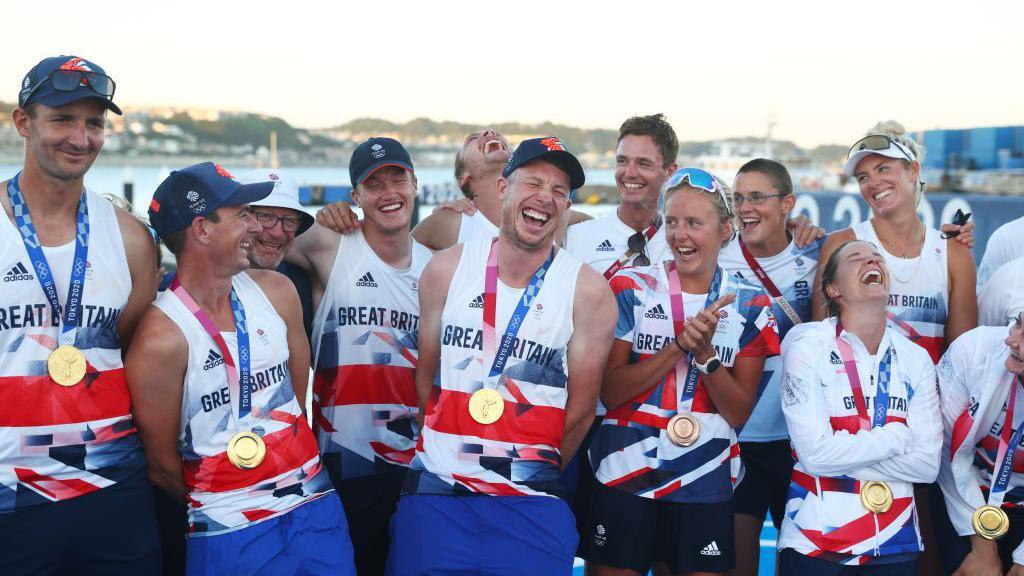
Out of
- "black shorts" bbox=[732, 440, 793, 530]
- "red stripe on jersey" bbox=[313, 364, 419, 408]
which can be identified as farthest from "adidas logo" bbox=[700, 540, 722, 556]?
"red stripe on jersey" bbox=[313, 364, 419, 408]

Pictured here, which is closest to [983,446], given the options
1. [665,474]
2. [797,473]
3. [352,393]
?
[797,473]

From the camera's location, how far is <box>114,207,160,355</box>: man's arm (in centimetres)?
321

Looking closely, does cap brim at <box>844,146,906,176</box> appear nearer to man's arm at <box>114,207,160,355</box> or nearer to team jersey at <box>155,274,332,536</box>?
team jersey at <box>155,274,332,536</box>

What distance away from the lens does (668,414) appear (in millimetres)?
3475

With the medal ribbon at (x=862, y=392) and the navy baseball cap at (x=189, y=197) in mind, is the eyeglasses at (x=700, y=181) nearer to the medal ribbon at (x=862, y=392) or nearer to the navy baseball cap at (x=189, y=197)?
the medal ribbon at (x=862, y=392)

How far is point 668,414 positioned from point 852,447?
0.69 meters

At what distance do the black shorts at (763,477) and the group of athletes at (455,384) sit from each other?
24 centimetres

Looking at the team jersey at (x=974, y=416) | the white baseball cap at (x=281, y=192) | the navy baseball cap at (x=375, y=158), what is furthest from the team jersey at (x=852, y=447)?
the white baseball cap at (x=281, y=192)

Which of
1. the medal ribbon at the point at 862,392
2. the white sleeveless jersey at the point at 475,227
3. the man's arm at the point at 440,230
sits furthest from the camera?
the man's arm at the point at 440,230

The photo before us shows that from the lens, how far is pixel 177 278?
3168mm

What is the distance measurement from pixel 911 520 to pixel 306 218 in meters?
2.75

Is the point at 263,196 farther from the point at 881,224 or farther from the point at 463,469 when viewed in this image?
the point at 881,224

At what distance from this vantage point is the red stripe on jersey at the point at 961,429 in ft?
11.7

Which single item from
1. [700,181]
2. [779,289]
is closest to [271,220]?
[700,181]
